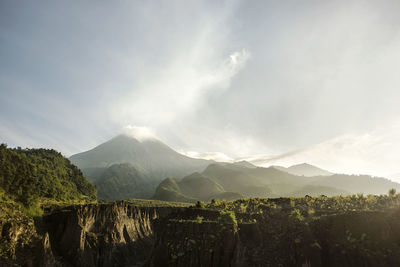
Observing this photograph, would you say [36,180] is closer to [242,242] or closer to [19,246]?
[19,246]

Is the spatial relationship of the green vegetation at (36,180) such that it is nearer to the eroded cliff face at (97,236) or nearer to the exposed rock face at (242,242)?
the eroded cliff face at (97,236)

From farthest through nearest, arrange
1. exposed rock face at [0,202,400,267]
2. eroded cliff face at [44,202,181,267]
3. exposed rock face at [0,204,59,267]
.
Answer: eroded cliff face at [44,202,181,267]
exposed rock face at [0,204,59,267]
exposed rock face at [0,202,400,267]

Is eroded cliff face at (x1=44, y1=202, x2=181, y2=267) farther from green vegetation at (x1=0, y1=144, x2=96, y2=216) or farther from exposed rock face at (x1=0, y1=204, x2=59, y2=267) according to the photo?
green vegetation at (x1=0, y1=144, x2=96, y2=216)

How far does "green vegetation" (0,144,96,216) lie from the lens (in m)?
61.1

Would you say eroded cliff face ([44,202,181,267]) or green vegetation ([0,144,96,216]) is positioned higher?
green vegetation ([0,144,96,216])

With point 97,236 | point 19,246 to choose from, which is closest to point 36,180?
point 97,236

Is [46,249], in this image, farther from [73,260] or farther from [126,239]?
[126,239]

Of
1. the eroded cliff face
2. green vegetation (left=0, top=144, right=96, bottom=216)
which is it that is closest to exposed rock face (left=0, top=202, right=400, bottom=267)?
the eroded cliff face

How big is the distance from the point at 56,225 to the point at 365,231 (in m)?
60.8

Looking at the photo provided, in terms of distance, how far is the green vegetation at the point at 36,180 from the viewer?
6110 centimetres

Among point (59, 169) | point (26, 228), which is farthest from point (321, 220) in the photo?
point (59, 169)

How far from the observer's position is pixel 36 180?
96312mm

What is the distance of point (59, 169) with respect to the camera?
158500 millimetres

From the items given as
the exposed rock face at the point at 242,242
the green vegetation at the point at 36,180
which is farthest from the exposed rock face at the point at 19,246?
the green vegetation at the point at 36,180
